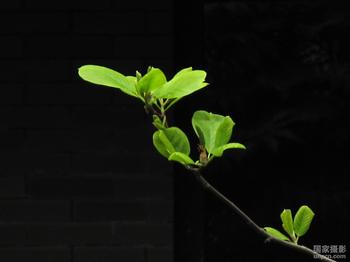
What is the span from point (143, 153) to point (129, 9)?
25.0 inches

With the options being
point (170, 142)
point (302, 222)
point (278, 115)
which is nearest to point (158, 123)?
point (170, 142)

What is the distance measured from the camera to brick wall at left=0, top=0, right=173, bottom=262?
3637 mm

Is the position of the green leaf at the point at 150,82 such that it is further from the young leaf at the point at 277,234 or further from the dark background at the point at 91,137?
the dark background at the point at 91,137

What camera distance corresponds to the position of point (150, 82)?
0.82m

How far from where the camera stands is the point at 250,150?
13.0 feet

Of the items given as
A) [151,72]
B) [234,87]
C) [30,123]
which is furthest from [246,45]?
Answer: [151,72]

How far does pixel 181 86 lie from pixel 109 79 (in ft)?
0.24

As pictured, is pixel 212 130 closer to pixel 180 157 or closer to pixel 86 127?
pixel 180 157

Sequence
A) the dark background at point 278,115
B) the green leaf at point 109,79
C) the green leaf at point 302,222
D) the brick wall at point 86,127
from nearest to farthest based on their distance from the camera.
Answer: the green leaf at point 109,79 → the green leaf at point 302,222 → the brick wall at point 86,127 → the dark background at point 278,115

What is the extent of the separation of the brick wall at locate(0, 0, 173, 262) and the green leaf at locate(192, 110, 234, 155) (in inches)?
107

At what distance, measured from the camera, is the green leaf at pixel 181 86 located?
2.71 feet

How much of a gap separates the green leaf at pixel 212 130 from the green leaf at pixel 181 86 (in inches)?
2.5

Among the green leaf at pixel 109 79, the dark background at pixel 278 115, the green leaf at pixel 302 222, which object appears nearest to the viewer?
the green leaf at pixel 109 79

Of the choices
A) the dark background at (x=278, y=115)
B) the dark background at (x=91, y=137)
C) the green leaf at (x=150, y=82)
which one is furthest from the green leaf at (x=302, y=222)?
the dark background at (x=278, y=115)
